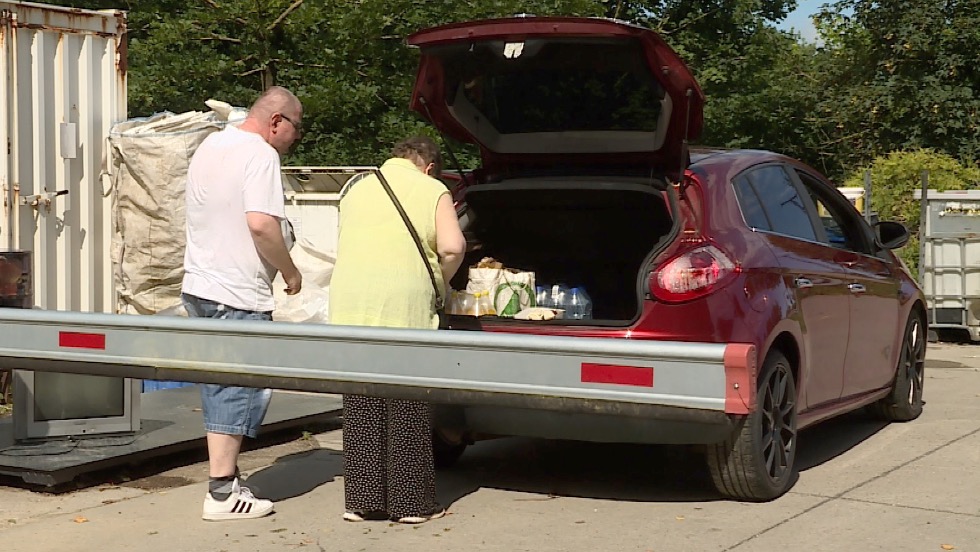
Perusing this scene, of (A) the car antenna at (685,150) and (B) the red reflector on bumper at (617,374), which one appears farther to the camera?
(A) the car antenna at (685,150)

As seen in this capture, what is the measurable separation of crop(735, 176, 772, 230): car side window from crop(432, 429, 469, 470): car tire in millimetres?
1868

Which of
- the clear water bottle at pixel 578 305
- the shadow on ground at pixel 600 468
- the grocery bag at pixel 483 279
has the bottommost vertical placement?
the shadow on ground at pixel 600 468

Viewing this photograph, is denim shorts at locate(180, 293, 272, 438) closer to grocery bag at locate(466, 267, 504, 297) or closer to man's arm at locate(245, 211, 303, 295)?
man's arm at locate(245, 211, 303, 295)

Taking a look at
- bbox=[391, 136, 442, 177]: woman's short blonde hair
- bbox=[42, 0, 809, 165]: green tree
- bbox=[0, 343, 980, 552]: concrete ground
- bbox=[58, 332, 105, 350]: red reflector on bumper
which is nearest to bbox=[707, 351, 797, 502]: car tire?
bbox=[0, 343, 980, 552]: concrete ground

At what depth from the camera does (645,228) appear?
6.96 metres

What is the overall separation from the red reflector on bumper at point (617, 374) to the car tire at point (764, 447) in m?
2.75

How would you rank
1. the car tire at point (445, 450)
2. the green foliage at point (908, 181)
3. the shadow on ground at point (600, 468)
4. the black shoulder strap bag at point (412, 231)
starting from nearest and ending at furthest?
the black shoulder strap bag at point (412, 231)
the shadow on ground at point (600, 468)
the car tire at point (445, 450)
the green foliage at point (908, 181)

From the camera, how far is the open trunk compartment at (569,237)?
22.3ft

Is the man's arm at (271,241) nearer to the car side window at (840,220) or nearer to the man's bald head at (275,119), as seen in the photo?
the man's bald head at (275,119)

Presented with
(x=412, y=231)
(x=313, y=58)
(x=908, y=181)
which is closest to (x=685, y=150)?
(x=412, y=231)

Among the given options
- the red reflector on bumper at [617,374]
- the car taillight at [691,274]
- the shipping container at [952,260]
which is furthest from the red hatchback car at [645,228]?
the shipping container at [952,260]

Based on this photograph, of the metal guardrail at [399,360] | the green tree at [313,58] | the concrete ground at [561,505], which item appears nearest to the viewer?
the metal guardrail at [399,360]

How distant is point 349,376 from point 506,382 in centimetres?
43

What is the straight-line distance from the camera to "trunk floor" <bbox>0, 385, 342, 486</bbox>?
6426 mm
